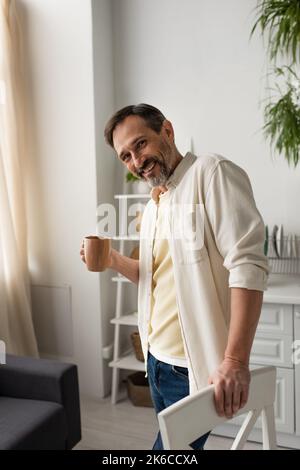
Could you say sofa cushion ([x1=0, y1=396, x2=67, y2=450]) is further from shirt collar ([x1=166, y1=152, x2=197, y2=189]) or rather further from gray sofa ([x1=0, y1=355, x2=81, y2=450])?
shirt collar ([x1=166, y1=152, x2=197, y2=189])

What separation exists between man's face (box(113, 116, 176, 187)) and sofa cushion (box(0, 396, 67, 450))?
126 centimetres

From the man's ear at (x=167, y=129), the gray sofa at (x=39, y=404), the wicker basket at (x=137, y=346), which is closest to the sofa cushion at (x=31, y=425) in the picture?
the gray sofa at (x=39, y=404)

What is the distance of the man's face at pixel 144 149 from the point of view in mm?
1248

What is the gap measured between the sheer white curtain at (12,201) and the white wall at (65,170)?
98 millimetres

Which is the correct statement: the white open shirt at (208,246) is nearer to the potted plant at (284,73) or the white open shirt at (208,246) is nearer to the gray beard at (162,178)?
the gray beard at (162,178)

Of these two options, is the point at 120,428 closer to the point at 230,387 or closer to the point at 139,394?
the point at 139,394

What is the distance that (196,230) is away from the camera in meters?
1.19

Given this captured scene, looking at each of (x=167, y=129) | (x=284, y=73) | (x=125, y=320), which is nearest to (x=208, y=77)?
(x=284, y=73)

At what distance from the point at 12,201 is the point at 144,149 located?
2.05m

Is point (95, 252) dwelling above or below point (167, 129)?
below

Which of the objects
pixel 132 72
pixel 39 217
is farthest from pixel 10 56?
pixel 39 217

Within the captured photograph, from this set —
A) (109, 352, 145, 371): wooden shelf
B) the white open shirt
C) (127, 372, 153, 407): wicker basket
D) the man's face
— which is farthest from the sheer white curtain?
the white open shirt

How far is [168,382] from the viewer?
4.39 feet

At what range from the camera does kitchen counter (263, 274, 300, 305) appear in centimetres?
229
